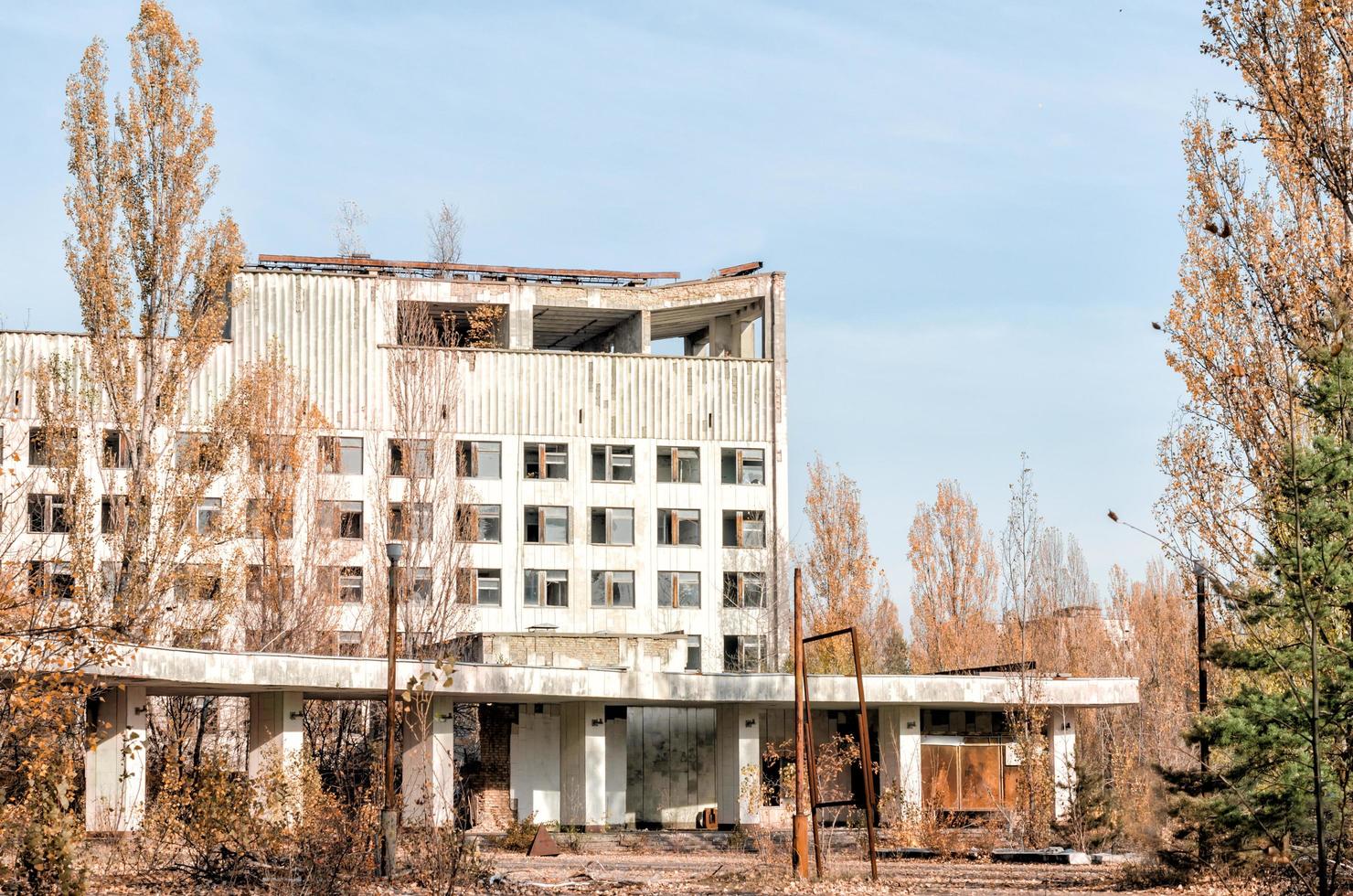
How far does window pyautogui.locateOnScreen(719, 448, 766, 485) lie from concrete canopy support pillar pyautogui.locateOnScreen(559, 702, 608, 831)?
1533cm

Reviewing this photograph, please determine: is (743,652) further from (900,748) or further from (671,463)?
(900,748)

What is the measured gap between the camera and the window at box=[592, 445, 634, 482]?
52656 mm

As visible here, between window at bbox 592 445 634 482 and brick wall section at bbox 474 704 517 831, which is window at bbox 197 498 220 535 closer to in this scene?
window at bbox 592 445 634 482

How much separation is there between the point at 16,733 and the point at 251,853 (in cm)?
381

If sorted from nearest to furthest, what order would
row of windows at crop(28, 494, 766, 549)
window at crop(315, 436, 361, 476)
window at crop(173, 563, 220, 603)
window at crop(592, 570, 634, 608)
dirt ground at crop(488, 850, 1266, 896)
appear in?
1. dirt ground at crop(488, 850, 1266, 896)
2. window at crop(173, 563, 220, 603)
3. row of windows at crop(28, 494, 766, 549)
4. window at crop(315, 436, 361, 476)
5. window at crop(592, 570, 634, 608)

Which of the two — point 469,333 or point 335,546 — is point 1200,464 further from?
point 469,333

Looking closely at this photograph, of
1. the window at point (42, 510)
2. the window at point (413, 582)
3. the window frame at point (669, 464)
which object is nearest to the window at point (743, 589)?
the window frame at point (669, 464)

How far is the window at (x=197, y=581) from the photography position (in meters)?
36.3

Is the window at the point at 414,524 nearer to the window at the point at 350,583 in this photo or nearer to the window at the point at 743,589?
the window at the point at 350,583

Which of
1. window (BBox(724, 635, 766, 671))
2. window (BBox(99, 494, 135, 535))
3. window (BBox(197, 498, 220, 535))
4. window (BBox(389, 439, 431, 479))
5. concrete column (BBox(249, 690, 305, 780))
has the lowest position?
concrete column (BBox(249, 690, 305, 780))

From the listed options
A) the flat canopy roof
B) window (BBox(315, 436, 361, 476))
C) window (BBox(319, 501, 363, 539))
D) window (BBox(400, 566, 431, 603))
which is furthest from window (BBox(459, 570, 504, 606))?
the flat canopy roof

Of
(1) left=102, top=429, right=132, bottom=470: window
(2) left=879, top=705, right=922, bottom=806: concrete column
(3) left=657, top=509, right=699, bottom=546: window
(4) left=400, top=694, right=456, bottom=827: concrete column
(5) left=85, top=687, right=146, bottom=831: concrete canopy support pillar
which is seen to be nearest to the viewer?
(5) left=85, top=687, right=146, bottom=831: concrete canopy support pillar

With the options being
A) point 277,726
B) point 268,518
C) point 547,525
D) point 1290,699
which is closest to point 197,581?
point 277,726

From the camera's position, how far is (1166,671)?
60.1 meters
